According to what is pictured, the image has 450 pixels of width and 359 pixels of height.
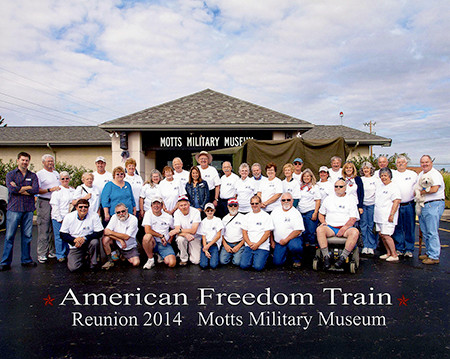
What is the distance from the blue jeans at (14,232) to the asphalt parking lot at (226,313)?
398mm

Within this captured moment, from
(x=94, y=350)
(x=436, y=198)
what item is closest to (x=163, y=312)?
(x=94, y=350)

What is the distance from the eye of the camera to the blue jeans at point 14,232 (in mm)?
5273

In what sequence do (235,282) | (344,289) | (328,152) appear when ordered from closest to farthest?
1. (344,289)
2. (235,282)
3. (328,152)

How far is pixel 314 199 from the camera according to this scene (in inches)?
244

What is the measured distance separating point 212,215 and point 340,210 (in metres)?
2.23

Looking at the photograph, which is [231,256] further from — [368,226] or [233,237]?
[368,226]

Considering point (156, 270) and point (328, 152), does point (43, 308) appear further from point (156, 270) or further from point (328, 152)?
point (328, 152)

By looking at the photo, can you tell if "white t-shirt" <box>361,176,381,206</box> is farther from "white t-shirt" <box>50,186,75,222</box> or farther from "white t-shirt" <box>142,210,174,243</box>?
"white t-shirt" <box>50,186,75,222</box>

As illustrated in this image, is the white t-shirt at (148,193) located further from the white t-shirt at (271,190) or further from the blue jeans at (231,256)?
the white t-shirt at (271,190)

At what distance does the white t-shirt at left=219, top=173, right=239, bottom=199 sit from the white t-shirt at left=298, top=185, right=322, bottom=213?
4.51 ft

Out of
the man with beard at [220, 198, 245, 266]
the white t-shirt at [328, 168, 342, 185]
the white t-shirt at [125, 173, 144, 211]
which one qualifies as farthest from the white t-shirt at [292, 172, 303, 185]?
the white t-shirt at [125, 173, 144, 211]

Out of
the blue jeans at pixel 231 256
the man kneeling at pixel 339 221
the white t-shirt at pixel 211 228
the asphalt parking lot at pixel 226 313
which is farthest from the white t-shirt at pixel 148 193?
the man kneeling at pixel 339 221

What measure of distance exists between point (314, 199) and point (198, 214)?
234cm

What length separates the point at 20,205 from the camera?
5348mm
